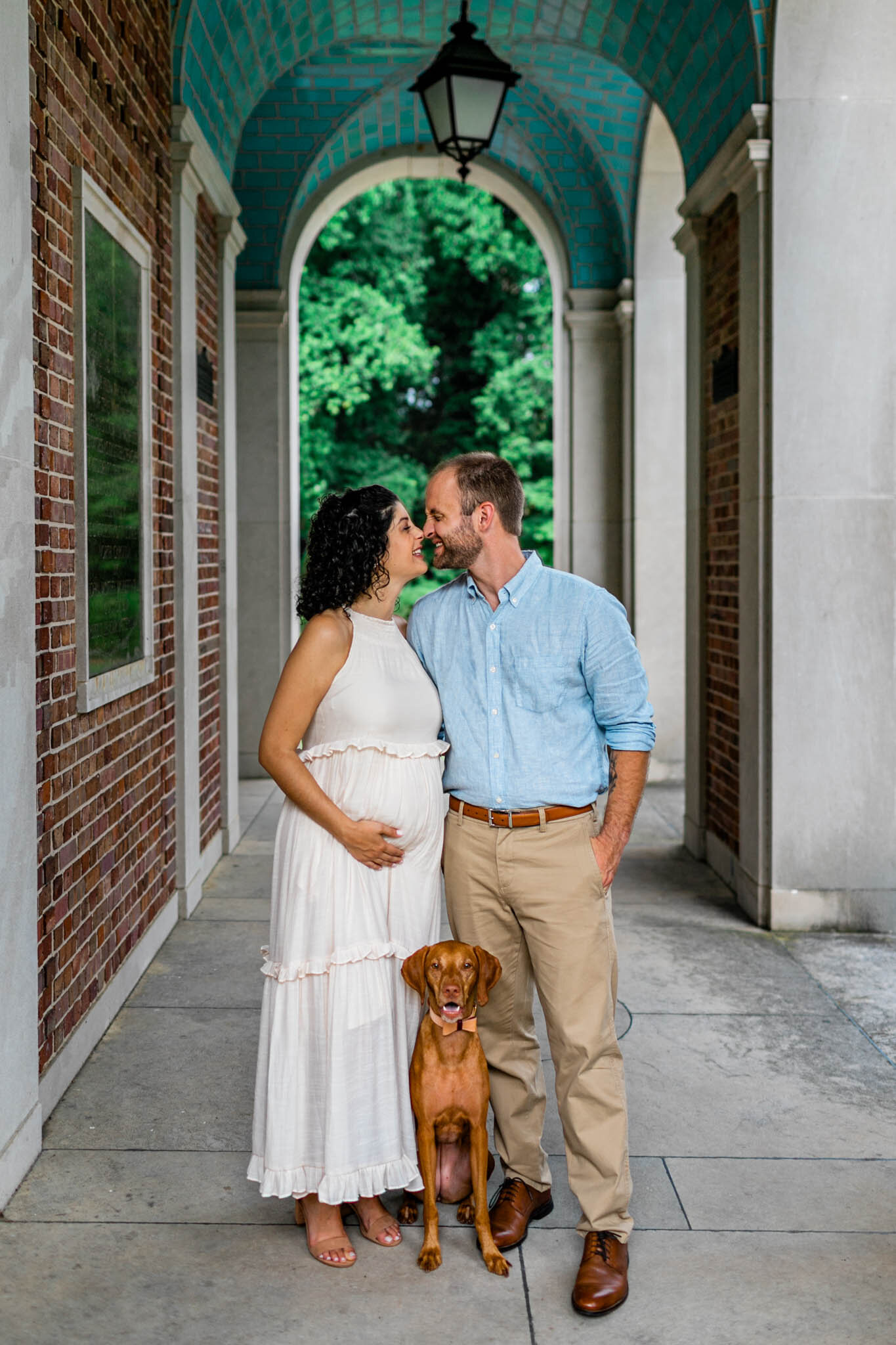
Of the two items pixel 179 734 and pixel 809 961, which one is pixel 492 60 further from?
pixel 809 961

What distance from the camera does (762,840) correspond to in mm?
6707

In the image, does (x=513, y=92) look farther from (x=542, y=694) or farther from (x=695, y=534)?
(x=542, y=694)

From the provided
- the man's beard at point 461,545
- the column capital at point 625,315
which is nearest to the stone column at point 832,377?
the man's beard at point 461,545

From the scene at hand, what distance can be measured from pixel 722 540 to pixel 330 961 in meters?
4.95

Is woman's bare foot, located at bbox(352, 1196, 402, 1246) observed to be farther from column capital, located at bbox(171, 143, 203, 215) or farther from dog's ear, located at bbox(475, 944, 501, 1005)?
column capital, located at bbox(171, 143, 203, 215)

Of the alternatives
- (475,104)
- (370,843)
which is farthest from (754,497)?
(370,843)

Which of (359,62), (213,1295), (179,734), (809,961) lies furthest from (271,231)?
(213,1295)

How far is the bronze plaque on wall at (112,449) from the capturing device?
4.85 metres

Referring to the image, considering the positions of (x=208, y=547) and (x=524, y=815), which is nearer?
(x=524, y=815)

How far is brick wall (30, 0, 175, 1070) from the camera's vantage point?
4273 millimetres

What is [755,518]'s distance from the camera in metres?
6.80

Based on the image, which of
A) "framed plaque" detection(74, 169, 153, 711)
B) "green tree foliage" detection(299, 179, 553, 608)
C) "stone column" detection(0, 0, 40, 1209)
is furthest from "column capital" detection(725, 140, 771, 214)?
"green tree foliage" detection(299, 179, 553, 608)

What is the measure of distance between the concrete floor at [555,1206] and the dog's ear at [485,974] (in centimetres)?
69

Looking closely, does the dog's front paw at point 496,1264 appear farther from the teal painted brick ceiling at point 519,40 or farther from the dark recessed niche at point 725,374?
the teal painted brick ceiling at point 519,40
